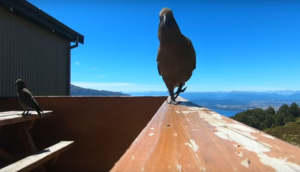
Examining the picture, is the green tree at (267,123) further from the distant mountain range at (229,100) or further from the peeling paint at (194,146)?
the peeling paint at (194,146)

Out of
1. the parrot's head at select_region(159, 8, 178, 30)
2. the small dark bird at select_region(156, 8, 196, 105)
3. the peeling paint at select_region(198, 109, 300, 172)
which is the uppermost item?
the parrot's head at select_region(159, 8, 178, 30)

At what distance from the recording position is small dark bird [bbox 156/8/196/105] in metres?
3.02

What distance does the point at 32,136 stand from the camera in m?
3.97

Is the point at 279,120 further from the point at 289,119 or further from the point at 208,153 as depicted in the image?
the point at 208,153

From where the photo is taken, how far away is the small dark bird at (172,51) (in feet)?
9.91

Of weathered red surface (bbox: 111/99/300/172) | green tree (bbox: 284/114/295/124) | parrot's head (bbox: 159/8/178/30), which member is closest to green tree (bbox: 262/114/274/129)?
green tree (bbox: 284/114/295/124)

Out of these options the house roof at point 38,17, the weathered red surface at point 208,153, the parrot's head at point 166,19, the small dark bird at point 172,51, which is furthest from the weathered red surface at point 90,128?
the weathered red surface at point 208,153

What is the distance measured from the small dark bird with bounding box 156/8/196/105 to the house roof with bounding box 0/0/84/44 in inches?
149

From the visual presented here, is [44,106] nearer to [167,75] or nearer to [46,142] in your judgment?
[46,142]

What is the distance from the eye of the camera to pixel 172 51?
119 inches

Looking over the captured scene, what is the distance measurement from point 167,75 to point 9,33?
13.9ft

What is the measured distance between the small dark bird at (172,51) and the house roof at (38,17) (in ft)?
12.4

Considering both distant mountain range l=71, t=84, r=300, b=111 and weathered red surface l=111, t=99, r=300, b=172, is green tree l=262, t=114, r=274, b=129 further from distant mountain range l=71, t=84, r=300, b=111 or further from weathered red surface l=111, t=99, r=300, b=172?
weathered red surface l=111, t=99, r=300, b=172

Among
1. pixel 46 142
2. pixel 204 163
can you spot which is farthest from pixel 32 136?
pixel 204 163
